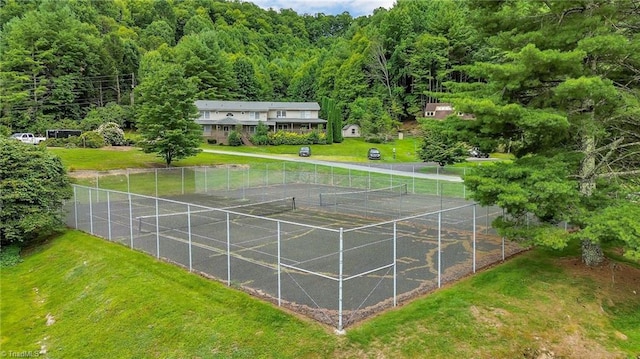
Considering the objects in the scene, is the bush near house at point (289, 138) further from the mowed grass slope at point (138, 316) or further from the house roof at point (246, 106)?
the mowed grass slope at point (138, 316)

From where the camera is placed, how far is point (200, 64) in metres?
73.9

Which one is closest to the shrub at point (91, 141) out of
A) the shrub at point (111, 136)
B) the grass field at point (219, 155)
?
the grass field at point (219, 155)

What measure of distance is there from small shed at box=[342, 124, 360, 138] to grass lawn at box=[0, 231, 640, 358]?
192 feet

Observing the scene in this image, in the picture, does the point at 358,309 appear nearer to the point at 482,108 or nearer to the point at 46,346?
the point at 482,108

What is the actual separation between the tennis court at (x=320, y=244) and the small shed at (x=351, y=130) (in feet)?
142

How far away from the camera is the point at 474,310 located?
33.6 feet

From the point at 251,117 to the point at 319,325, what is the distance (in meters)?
58.1

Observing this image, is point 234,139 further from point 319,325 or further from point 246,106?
point 319,325

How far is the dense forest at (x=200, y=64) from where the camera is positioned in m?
61.7

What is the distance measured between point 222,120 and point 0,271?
47.3 metres

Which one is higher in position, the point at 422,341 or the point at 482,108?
the point at 482,108

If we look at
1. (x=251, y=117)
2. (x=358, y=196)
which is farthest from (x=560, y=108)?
(x=251, y=117)

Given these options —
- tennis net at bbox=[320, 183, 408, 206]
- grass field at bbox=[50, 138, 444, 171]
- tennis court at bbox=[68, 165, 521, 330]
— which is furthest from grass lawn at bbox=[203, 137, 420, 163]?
tennis court at bbox=[68, 165, 521, 330]

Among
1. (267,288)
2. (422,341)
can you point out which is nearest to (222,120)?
(267,288)
